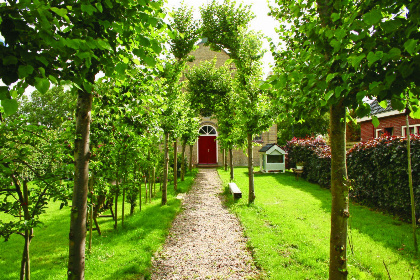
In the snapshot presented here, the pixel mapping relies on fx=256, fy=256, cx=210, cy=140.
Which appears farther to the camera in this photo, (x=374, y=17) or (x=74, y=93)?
(x=74, y=93)

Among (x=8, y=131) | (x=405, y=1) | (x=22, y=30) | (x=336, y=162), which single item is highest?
(x=405, y=1)

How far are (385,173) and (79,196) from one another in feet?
29.7

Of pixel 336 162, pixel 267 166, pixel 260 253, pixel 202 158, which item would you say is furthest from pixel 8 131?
pixel 202 158

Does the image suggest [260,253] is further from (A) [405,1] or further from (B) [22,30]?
(B) [22,30]

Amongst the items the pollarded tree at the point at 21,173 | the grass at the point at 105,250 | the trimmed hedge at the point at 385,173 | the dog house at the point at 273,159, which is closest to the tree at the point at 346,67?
the pollarded tree at the point at 21,173

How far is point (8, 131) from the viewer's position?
331 centimetres

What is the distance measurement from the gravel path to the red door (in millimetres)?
18563

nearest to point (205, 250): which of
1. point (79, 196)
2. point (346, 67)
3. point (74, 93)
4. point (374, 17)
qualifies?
point (79, 196)

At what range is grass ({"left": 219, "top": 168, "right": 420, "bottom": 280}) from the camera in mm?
4570

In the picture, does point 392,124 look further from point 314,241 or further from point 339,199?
point 339,199

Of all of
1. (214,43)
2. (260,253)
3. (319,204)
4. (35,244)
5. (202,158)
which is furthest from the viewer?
(202,158)

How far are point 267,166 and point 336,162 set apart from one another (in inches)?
663

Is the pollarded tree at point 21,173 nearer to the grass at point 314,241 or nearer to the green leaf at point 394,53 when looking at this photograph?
the green leaf at point 394,53

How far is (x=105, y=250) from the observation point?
567 centimetres
